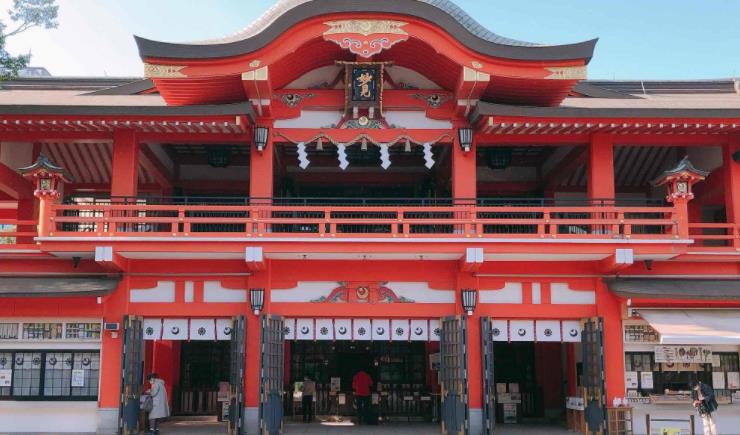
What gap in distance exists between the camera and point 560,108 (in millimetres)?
16953

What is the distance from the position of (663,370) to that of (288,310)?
28.4 ft

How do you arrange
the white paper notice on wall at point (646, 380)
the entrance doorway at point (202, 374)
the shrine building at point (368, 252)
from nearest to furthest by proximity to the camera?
the shrine building at point (368, 252)
the white paper notice on wall at point (646, 380)
the entrance doorway at point (202, 374)

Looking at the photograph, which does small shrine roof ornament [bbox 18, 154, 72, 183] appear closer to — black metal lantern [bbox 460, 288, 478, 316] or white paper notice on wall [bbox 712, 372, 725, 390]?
black metal lantern [bbox 460, 288, 478, 316]

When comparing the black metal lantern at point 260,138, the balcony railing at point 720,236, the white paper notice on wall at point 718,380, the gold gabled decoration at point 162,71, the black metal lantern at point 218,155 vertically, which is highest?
the gold gabled decoration at point 162,71

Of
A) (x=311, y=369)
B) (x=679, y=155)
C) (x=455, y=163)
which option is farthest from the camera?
(x=311, y=369)

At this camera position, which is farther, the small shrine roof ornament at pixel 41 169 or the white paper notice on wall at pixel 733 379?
the white paper notice on wall at pixel 733 379

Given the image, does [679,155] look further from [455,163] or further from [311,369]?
[311,369]

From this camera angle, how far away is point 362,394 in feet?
62.2

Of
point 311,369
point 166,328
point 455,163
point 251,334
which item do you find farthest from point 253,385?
point 455,163

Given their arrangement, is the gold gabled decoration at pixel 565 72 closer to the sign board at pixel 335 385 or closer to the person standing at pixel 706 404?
the person standing at pixel 706 404

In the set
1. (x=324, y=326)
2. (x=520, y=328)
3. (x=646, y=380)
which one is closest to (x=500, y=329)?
(x=520, y=328)

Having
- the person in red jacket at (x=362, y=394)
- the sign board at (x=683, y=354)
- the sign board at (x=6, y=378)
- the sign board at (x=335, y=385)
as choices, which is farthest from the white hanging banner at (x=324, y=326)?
the sign board at (x=683, y=354)

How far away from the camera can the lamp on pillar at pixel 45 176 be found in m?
16.0

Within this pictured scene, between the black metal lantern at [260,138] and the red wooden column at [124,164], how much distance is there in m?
2.84
